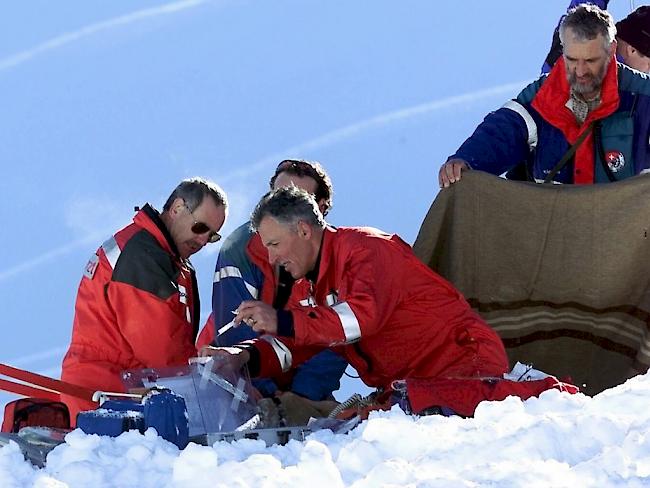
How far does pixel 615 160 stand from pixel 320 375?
185 cm

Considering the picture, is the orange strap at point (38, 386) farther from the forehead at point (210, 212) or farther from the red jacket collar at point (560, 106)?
the red jacket collar at point (560, 106)

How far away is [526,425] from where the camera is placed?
5.41 metres

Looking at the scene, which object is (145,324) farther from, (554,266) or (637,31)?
(637,31)

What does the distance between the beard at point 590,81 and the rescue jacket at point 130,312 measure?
2.09m

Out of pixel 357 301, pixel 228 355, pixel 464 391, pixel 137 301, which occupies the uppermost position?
pixel 137 301

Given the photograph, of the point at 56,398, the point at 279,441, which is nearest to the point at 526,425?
the point at 279,441

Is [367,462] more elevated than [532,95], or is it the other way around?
[532,95]

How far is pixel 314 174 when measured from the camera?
7.55 m

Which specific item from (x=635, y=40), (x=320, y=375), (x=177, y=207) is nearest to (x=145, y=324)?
(x=177, y=207)

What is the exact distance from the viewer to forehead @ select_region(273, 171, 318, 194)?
7484 millimetres

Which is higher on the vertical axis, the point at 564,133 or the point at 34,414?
the point at 564,133

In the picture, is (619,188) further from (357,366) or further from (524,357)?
(357,366)

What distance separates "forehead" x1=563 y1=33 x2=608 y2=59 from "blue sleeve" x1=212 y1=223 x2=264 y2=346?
1766 millimetres

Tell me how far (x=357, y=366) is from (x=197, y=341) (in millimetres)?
934
